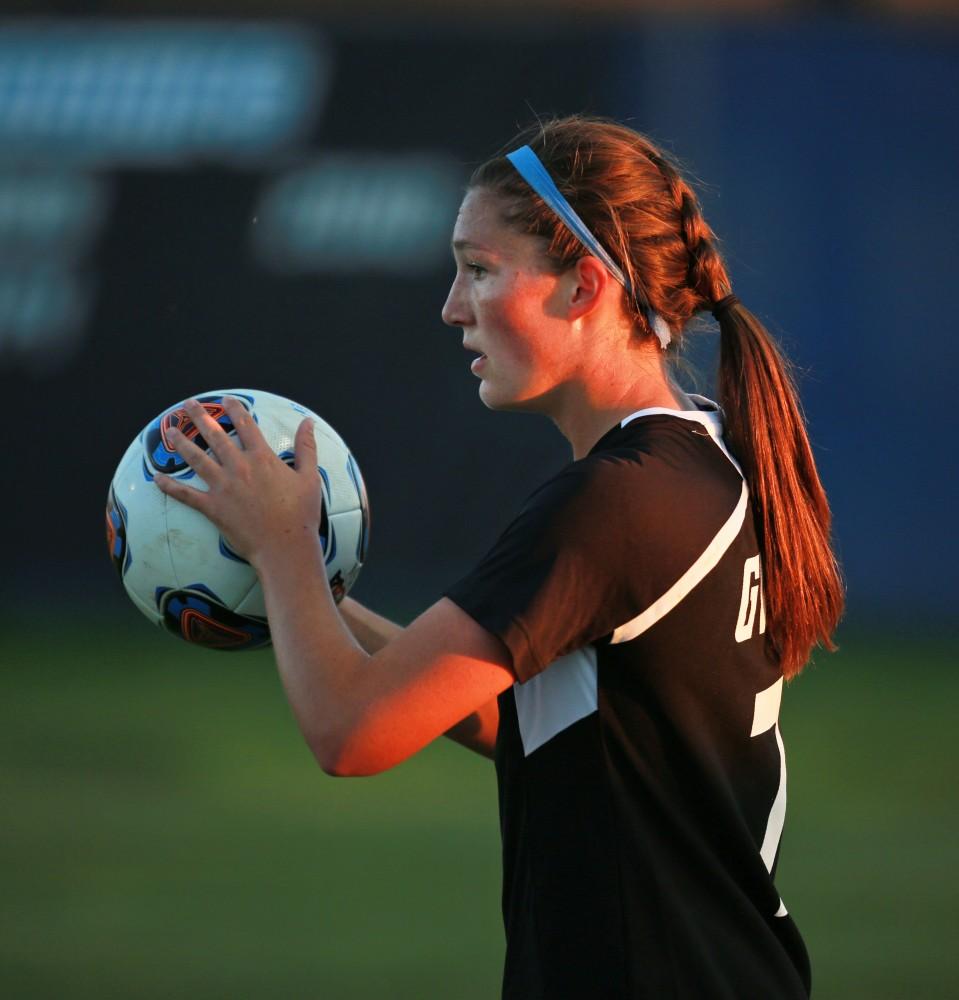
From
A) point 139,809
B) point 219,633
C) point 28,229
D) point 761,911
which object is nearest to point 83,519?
point 28,229

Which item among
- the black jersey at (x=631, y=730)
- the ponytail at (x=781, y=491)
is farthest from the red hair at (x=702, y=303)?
the black jersey at (x=631, y=730)

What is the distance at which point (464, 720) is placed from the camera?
2.74 metres

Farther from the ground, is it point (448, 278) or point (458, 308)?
point (448, 278)

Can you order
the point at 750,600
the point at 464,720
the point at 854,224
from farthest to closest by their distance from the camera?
the point at 854,224 → the point at 464,720 → the point at 750,600

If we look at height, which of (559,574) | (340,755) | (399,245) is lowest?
(340,755)

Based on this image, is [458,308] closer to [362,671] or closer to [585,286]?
[585,286]

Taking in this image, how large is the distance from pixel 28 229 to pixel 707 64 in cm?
437

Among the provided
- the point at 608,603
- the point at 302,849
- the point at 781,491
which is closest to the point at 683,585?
the point at 608,603

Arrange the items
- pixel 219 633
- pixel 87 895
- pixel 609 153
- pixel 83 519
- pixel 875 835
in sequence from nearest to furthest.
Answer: pixel 609 153, pixel 219 633, pixel 87 895, pixel 875 835, pixel 83 519

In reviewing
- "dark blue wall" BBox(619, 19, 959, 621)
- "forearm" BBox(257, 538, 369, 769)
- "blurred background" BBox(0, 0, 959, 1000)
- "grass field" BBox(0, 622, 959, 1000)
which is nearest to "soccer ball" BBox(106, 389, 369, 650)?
"forearm" BBox(257, 538, 369, 769)

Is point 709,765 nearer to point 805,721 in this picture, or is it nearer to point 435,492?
point 805,721

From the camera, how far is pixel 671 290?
2.44 metres

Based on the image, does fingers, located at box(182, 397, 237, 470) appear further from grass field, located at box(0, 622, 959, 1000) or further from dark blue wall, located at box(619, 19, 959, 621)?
dark blue wall, located at box(619, 19, 959, 621)

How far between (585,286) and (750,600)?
528 mm
